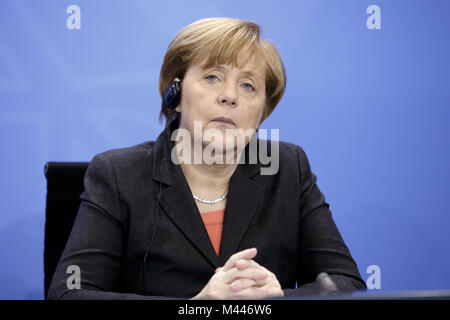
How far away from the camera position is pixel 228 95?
1.22 m

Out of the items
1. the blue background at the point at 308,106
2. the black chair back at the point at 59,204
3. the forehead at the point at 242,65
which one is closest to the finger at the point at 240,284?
the forehead at the point at 242,65

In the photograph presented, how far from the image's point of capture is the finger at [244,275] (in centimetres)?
99

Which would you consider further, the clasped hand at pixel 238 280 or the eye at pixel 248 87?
the eye at pixel 248 87

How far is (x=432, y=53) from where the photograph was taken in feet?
7.34

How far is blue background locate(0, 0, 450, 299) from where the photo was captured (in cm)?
202

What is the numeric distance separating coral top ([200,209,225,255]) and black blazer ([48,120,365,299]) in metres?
0.04

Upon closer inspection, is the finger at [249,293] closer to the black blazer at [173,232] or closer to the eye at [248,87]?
the black blazer at [173,232]

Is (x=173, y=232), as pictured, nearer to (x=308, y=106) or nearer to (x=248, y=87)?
(x=248, y=87)

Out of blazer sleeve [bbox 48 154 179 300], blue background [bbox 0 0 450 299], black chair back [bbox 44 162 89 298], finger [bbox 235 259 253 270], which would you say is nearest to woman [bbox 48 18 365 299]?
blazer sleeve [bbox 48 154 179 300]

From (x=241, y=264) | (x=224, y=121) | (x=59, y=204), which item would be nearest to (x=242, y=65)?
(x=224, y=121)

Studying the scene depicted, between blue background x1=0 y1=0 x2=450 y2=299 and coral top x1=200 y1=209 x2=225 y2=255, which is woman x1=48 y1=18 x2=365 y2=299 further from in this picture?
blue background x1=0 y1=0 x2=450 y2=299

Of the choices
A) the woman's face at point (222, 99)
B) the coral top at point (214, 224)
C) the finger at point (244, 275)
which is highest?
the woman's face at point (222, 99)

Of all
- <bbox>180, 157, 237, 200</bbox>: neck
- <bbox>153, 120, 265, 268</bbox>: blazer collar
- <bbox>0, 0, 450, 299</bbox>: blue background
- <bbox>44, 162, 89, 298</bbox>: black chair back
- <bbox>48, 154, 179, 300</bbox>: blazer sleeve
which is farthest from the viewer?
<bbox>0, 0, 450, 299</bbox>: blue background

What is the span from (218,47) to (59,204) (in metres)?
0.81
